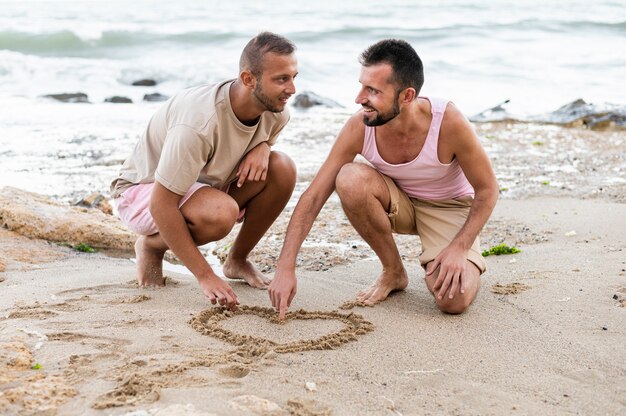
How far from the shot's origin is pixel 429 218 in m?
4.31

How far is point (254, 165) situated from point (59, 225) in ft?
6.54

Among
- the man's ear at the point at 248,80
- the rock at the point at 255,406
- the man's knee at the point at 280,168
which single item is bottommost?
the rock at the point at 255,406

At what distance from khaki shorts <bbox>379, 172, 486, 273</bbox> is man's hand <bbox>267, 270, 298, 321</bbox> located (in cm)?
81

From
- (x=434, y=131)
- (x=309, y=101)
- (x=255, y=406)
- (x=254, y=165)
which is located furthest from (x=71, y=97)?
(x=255, y=406)

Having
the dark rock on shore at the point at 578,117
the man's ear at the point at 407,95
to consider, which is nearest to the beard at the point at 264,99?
the man's ear at the point at 407,95

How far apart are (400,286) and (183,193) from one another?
133 cm

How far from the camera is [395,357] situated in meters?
3.30

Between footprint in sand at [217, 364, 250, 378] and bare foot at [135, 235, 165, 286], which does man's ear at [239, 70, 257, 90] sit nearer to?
bare foot at [135, 235, 165, 286]

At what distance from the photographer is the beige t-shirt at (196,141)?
12.3 ft

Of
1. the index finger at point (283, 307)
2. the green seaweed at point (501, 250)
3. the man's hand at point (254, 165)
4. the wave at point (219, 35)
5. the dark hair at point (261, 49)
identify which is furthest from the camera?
the wave at point (219, 35)

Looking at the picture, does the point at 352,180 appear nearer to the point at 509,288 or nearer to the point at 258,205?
the point at 258,205

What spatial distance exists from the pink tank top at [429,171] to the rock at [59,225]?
2185mm

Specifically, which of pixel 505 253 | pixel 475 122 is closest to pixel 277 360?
pixel 505 253

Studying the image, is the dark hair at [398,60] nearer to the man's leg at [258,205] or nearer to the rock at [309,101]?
the man's leg at [258,205]
